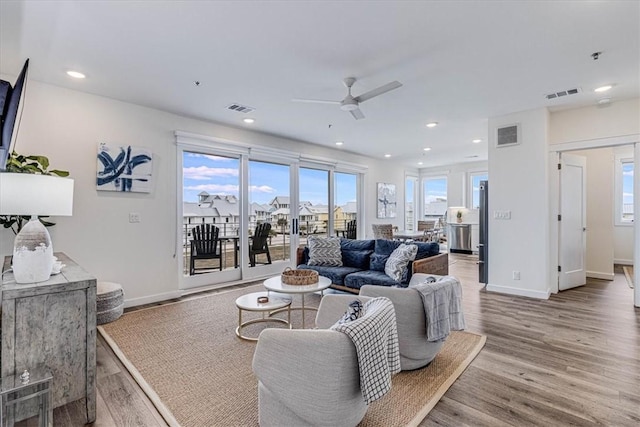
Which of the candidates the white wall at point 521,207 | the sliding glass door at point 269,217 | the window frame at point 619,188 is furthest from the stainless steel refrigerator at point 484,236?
the window frame at point 619,188

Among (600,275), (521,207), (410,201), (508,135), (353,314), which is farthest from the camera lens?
(410,201)

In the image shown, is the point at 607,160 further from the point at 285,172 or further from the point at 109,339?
the point at 109,339

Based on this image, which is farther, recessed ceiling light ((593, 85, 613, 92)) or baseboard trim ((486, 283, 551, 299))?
baseboard trim ((486, 283, 551, 299))

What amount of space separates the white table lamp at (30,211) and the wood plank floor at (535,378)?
3.10ft

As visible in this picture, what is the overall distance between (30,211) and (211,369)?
165 centimetres

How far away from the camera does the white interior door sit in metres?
4.76

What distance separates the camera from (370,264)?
4.45 meters

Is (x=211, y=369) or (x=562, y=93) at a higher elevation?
(x=562, y=93)

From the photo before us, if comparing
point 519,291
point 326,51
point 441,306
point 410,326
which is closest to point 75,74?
point 326,51

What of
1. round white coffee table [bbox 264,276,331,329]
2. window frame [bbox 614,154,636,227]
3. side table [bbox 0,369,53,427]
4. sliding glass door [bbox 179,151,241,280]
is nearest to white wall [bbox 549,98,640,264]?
window frame [bbox 614,154,636,227]

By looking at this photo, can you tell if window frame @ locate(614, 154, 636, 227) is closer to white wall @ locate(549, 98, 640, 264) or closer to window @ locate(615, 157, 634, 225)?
window @ locate(615, 157, 634, 225)

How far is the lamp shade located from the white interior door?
19.5 feet

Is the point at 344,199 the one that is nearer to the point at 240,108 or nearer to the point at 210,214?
the point at 210,214

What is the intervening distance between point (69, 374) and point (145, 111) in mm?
3477
